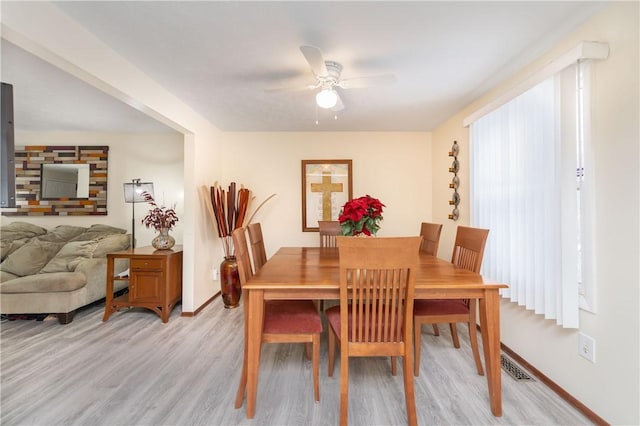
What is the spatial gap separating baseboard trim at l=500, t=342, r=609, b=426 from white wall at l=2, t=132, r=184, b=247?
4038 mm

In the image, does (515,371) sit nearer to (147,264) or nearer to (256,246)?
(256,246)

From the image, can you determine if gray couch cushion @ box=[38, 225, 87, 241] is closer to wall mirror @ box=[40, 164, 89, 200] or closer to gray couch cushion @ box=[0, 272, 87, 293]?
wall mirror @ box=[40, 164, 89, 200]

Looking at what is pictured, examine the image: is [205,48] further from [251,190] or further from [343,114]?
[251,190]

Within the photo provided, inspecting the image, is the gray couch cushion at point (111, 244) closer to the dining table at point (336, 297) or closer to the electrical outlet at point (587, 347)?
the dining table at point (336, 297)

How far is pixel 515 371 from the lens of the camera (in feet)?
6.47

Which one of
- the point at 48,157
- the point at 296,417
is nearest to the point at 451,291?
the point at 296,417

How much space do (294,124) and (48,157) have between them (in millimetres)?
3578

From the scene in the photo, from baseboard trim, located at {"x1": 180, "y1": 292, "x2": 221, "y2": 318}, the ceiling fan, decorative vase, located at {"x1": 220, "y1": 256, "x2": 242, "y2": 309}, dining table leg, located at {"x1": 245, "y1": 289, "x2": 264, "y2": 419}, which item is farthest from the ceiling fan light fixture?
baseboard trim, located at {"x1": 180, "y1": 292, "x2": 221, "y2": 318}

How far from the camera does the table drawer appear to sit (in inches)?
112

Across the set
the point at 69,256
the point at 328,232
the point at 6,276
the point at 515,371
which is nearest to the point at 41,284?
the point at 69,256

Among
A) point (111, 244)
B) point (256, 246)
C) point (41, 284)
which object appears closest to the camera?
point (256, 246)

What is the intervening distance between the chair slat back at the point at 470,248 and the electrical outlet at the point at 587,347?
2.13ft

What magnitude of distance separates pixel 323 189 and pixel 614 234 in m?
2.86

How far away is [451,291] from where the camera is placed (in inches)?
59.6
